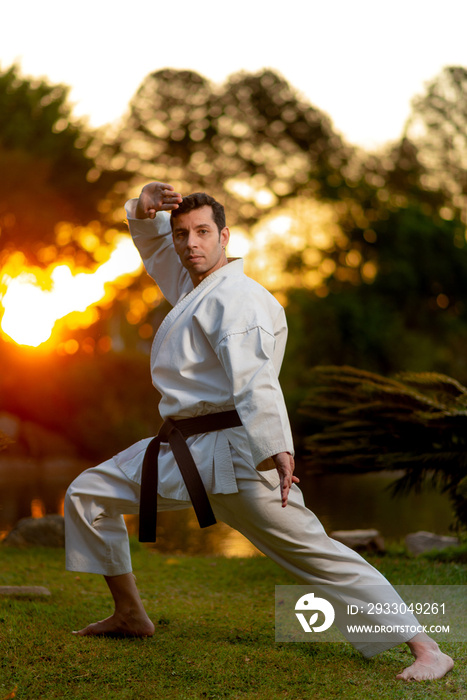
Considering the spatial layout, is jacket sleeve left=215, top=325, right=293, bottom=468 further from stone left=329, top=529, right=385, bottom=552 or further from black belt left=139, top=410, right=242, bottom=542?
stone left=329, top=529, right=385, bottom=552

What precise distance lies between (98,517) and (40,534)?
288cm

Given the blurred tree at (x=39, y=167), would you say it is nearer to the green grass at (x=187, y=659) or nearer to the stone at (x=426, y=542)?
the stone at (x=426, y=542)

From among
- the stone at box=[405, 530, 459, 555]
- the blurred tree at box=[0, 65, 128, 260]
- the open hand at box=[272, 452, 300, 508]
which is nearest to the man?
the open hand at box=[272, 452, 300, 508]

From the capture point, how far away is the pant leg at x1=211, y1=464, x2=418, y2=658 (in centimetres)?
267

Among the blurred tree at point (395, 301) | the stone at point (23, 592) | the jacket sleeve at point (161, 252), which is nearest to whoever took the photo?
the jacket sleeve at point (161, 252)

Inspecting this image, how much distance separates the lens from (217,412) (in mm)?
2877

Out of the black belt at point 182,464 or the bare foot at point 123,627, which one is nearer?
the black belt at point 182,464

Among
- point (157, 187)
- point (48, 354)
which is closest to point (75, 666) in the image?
point (157, 187)

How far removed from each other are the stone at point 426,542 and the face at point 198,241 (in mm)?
3409

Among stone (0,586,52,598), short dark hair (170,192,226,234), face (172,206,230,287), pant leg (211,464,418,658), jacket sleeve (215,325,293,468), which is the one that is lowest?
stone (0,586,52,598)

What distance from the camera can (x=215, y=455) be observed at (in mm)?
2822

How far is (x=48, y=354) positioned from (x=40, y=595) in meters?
12.1

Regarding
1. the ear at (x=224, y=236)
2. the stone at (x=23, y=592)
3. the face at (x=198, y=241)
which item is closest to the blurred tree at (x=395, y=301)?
the stone at (x=23, y=592)

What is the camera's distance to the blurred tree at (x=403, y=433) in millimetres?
4711
